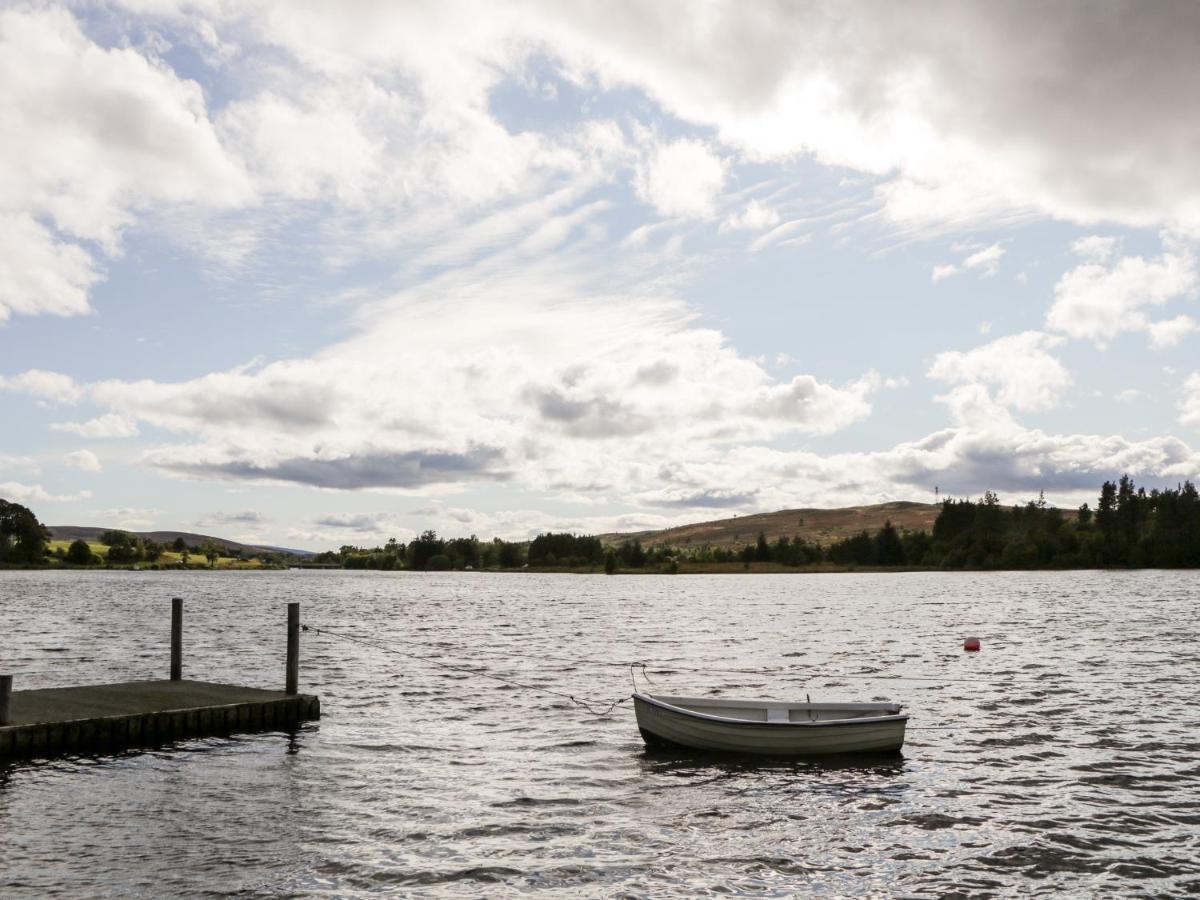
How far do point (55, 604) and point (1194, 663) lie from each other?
120 meters

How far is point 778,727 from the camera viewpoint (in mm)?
27766

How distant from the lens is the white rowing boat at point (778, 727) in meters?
27.8

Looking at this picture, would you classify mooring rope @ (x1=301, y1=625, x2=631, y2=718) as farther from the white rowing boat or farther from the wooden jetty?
the wooden jetty

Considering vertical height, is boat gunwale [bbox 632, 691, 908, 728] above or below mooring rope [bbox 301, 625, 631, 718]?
above

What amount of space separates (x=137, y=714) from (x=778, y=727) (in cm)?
1882

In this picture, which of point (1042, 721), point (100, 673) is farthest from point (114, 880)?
point (100, 673)

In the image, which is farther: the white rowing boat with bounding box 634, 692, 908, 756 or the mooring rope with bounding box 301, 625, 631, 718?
the mooring rope with bounding box 301, 625, 631, 718

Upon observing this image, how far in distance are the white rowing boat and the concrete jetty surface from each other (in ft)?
40.4

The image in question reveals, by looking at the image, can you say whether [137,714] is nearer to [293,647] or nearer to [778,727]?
[293,647]

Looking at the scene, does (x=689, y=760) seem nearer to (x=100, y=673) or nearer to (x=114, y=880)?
(x=114, y=880)

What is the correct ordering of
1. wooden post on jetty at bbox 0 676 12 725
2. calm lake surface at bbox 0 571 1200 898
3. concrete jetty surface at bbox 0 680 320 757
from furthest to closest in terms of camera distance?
concrete jetty surface at bbox 0 680 320 757, wooden post on jetty at bbox 0 676 12 725, calm lake surface at bbox 0 571 1200 898

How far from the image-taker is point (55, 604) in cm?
11862

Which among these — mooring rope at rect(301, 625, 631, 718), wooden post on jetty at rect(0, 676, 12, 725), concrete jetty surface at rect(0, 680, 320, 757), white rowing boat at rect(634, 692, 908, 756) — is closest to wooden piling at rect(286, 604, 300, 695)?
concrete jetty surface at rect(0, 680, 320, 757)

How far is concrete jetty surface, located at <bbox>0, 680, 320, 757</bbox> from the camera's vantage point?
85.8 feet
